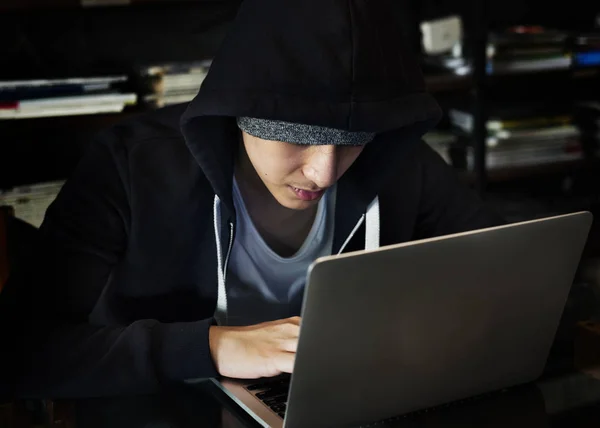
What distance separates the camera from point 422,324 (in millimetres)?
961

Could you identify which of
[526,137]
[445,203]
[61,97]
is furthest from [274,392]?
[526,137]

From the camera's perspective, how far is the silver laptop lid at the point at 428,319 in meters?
0.89

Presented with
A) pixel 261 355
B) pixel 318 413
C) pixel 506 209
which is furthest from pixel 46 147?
pixel 318 413

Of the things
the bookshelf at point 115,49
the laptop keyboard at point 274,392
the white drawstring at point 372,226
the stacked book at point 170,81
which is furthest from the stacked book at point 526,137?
the laptop keyboard at point 274,392

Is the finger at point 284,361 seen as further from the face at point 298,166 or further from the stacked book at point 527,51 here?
the stacked book at point 527,51

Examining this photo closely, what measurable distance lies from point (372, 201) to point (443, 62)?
137 cm

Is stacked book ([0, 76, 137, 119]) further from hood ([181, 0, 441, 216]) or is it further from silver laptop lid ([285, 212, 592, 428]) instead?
silver laptop lid ([285, 212, 592, 428])

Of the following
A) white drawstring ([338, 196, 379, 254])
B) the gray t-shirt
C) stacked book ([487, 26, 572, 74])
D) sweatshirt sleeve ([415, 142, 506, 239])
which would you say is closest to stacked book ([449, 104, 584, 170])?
stacked book ([487, 26, 572, 74])

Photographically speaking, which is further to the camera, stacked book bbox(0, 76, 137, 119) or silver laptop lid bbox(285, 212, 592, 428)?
stacked book bbox(0, 76, 137, 119)

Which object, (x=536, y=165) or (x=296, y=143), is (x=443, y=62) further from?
(x=296, y=143)

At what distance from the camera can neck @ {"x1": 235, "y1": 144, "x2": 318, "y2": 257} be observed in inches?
57.7

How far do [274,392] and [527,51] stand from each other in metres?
1.99

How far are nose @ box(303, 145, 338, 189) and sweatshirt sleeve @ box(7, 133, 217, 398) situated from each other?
10.3 inches

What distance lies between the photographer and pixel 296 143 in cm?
120
